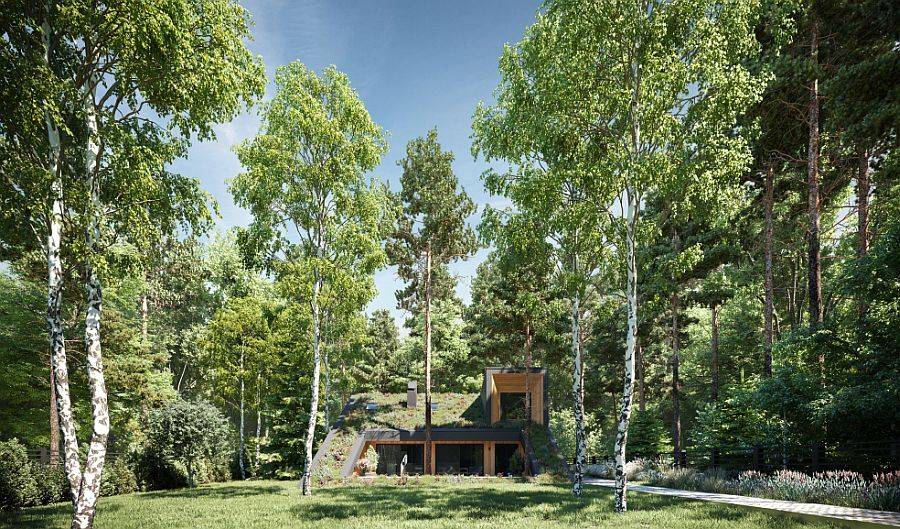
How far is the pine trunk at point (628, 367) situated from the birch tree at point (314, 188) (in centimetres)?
869

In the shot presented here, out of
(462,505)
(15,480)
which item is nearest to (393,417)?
(462,505)

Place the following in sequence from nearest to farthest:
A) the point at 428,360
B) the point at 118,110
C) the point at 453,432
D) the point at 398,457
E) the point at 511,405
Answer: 1. the point at 118,110
2. the point at 428,360
3. the point at 453,432
4. the point at 398,457
5. the point at 511,405

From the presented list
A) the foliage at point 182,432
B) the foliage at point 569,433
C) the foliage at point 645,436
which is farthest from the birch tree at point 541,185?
the foliage at point 569,433

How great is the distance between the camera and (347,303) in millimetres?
17172

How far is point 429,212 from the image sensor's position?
27.1 meters

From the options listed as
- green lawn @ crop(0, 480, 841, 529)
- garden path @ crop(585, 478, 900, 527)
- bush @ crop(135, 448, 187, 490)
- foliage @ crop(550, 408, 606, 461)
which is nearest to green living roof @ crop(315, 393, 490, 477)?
bush @ crop(135, 448, 187, 490)

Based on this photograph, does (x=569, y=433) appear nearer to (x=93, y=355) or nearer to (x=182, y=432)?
(x=182, y=432)

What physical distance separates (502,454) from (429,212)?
17456mm

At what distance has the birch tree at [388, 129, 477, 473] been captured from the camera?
26.8 meters

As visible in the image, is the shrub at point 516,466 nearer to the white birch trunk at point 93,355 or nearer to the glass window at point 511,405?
the glass window at point 511,405

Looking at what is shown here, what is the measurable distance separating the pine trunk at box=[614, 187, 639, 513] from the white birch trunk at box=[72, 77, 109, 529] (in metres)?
11.0

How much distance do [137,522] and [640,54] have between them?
645 inches

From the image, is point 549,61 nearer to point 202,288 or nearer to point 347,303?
point 347,303

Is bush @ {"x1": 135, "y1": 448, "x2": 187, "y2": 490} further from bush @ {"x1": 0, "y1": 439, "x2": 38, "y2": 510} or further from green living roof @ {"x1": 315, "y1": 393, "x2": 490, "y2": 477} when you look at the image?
green living roof @ {"x1": 315, "y1": 393, "x2": 490, "y2": 477}
